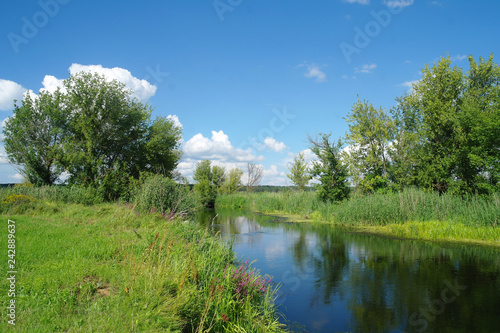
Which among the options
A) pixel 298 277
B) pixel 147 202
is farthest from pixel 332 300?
pixel 147 202

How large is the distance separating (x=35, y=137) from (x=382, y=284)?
96.8ft

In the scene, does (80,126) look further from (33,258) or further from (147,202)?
(33,258)

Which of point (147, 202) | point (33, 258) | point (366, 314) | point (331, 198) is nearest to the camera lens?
point (33, 258)

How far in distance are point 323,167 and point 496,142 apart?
1152 centimetres

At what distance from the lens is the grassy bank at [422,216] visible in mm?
14992

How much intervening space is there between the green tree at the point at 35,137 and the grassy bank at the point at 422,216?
2305cm

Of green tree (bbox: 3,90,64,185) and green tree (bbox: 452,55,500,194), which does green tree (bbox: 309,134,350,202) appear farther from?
green tree (bbox: 3,90,64,185)

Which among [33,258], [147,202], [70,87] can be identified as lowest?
[33,258]

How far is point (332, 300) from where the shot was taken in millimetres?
8234

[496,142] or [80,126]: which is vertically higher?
[80,126]

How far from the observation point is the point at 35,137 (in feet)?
92.0

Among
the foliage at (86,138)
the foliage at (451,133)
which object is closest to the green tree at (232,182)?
the foliage at (86,138)

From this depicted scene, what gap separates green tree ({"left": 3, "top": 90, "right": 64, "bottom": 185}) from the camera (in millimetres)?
27719

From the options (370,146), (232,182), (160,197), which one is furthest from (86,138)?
(232,182)
